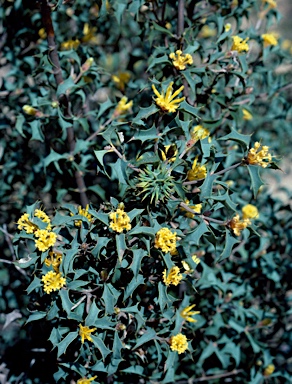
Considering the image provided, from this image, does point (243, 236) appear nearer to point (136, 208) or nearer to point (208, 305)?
point (208, 305)

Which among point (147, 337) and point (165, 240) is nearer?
point (165, 240)

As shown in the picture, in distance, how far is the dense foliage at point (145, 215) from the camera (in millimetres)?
998

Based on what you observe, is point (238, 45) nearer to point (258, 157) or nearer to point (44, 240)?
point (258, 157)

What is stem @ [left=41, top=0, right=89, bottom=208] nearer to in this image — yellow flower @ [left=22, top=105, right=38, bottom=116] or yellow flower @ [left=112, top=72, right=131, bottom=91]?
yellow flower @ [left=22, top=105, right=38, bottom=116]

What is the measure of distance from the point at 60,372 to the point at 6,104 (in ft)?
2.74

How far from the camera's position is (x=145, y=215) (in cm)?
101

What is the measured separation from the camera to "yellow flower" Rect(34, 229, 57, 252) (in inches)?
38.1

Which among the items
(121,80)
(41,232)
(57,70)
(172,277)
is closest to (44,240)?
(41,232)

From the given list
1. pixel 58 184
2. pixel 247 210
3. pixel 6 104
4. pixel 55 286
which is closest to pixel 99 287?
pixel 55 286

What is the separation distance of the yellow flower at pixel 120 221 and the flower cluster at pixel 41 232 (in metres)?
0.12

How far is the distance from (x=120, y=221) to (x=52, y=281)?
0.62ft

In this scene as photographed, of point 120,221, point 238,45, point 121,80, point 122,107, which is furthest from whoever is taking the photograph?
point 121,80

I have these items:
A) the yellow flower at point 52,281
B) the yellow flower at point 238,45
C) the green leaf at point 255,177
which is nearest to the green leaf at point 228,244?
the green leaf at point 255,177

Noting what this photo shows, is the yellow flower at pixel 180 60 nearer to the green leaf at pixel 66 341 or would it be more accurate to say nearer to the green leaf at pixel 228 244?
the green leaf at pixel 228 244
